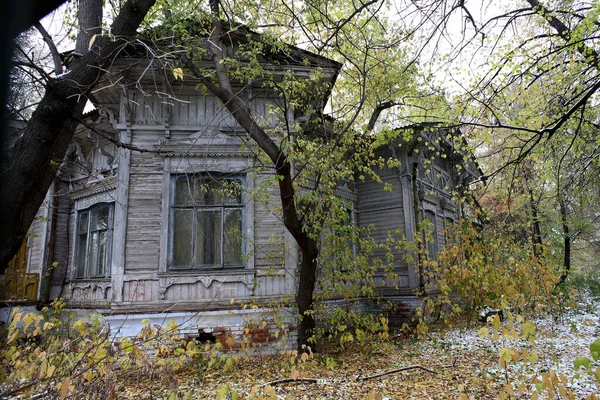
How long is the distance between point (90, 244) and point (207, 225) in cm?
395

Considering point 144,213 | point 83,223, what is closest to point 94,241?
point 83,223

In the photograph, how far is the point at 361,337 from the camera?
7684 mm

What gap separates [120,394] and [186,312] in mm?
2251

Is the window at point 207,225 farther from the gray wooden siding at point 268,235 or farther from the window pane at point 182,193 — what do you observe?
the gray wooden siding at point 268,235

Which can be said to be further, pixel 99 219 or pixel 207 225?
pixel 99 219

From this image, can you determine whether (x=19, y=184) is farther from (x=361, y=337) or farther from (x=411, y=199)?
(x=411, y=199)

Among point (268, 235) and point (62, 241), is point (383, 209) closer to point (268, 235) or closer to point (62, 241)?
point (268, 235)

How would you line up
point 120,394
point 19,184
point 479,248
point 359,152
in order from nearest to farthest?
1. point 19,184
2. point 120,394
3. point 359,152
4. point 479,248

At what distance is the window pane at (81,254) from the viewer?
35.0ft

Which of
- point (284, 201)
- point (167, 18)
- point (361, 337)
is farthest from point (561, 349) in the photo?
point (167, 18)

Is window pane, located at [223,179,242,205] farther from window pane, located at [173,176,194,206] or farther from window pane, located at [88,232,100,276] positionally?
window pane, located at [88,232,100,276]

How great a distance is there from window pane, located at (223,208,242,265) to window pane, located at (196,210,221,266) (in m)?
0.15

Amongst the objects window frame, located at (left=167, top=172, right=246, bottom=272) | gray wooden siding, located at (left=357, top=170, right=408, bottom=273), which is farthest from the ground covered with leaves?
gray wooden siding, located at (left=357, top=170, right=408, bottom=273)

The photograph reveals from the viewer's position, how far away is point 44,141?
3350mm
